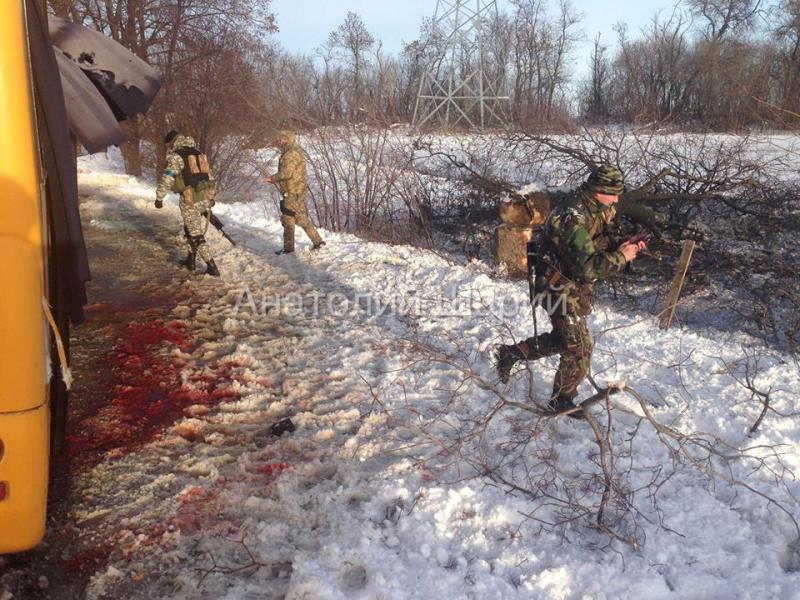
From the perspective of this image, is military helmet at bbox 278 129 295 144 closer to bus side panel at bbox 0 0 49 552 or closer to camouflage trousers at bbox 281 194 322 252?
camouflage trousers at bbox 281 194 322 252

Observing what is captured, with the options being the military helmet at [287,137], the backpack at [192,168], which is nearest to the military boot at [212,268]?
the backpack at [192,168]

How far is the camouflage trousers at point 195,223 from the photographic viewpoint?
295 inches

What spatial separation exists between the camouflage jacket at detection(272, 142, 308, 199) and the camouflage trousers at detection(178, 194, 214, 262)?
4.86 ft

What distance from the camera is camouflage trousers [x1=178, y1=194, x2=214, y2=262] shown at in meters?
7.50

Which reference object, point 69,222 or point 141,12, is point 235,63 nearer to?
point 141,12

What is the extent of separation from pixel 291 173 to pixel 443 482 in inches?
254

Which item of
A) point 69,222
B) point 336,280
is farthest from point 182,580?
point 336,280

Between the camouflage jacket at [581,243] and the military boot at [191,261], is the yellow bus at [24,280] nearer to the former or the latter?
the camouflage jacket at [581,243]

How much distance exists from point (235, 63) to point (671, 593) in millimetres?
16355

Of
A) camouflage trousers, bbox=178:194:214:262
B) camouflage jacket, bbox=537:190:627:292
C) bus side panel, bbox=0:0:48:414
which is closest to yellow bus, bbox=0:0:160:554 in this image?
bus side panel, bbox=0:0:48:414

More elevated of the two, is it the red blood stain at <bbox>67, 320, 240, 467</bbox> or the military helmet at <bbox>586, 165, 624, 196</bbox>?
the military helmet at <bbox>586, 165, 624, 196</bbox>

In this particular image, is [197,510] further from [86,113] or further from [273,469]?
[86,113]

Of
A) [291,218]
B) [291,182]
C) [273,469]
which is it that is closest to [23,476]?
[273,469]

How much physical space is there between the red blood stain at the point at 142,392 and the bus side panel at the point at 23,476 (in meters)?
1.31
